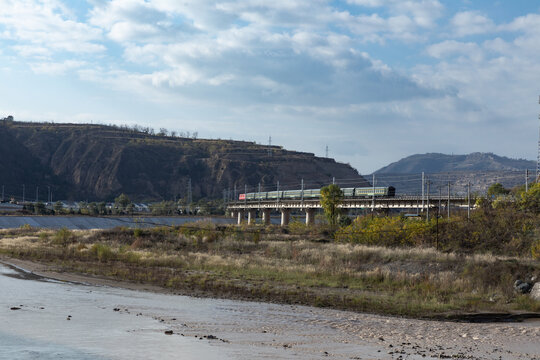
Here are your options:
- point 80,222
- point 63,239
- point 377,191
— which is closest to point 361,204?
point 377,191

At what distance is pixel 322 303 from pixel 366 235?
25.6 metres

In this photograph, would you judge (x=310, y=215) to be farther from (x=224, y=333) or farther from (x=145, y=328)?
(x=224, y=333)

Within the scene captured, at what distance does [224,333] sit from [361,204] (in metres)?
73.7

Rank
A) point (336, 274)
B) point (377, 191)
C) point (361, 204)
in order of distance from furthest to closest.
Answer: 1. point (361, 204)
2. point (377, 191)
3. point (336, 274)

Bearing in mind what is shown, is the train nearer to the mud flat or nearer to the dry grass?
the mud flat

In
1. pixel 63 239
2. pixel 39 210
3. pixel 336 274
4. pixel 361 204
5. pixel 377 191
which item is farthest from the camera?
pixel 39 210

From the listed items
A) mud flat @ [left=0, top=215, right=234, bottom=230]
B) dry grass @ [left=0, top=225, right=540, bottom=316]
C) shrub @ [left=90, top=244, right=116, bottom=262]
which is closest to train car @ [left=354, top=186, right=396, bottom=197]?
mud flat @ [left=0, top=215, right=234, bottom=230]

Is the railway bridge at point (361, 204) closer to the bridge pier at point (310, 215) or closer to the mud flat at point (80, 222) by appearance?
the bridge pier at point (310, 215)

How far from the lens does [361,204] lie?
297 feet

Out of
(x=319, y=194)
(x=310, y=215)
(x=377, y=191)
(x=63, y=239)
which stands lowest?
(x=63, y=239)

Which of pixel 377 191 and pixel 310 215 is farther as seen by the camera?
pixel 310 215

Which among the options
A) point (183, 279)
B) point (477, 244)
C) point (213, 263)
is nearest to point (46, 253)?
point (213, 263)

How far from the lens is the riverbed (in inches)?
627

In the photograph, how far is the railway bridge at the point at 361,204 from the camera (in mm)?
75188
